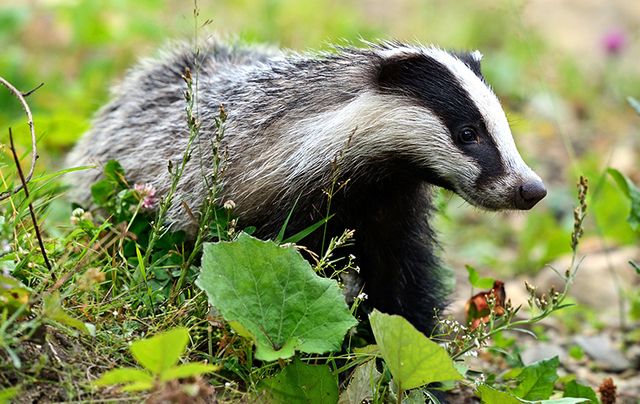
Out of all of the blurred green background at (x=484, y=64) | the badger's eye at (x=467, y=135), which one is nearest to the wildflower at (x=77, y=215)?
the blurred green background at (x=484, y=64)

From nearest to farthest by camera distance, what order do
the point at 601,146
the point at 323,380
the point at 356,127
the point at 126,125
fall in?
the point at 323,380 → the point at 356,127 → the point at 126,125 → the point at 601,146

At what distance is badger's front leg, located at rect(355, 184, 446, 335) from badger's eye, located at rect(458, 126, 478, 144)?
16.7 inches

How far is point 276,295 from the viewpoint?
11.0ft

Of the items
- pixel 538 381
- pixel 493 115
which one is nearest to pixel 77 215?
pixel 493 115

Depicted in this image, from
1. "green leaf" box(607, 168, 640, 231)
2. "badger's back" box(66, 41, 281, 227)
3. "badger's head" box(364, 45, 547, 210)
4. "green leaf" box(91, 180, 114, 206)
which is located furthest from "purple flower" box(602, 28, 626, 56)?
"green leaf" box(91, 180, 114, 206)

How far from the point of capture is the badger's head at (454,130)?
379 cm

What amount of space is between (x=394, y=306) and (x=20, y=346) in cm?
195

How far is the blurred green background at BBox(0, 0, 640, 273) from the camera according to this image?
22.4 ft

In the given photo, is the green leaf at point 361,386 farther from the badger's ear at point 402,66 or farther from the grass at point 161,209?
the badger's ear at point 402,66

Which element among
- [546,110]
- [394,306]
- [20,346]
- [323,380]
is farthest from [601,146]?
[20,346]

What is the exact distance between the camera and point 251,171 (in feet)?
13.5

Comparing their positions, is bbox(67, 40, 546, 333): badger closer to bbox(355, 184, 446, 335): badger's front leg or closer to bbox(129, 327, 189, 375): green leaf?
bbox(355, 184, 446, 335): badger's front leg

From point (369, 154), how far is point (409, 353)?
106cm

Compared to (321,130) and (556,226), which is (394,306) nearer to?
(321,130)
